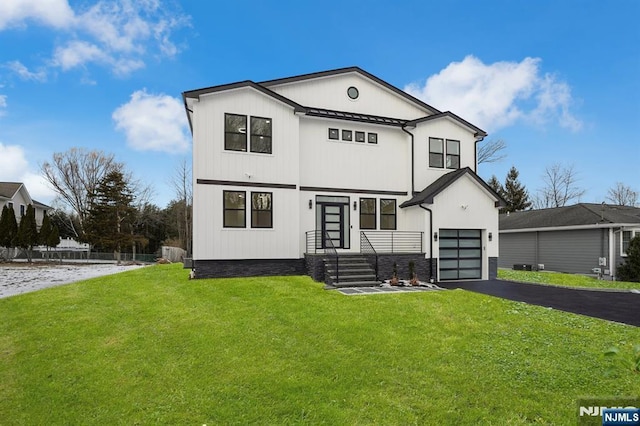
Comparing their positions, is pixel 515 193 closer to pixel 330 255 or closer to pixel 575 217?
pixel 575 217

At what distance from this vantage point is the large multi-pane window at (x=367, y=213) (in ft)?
50.7

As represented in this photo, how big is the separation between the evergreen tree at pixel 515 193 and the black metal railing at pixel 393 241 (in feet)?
101

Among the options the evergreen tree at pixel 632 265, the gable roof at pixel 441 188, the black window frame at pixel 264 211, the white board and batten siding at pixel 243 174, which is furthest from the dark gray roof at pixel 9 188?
the evergreen tree at pixel 632 265

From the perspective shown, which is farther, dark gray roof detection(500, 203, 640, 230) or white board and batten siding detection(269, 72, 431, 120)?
dark gray roof detection(500, 203, 640, 230)

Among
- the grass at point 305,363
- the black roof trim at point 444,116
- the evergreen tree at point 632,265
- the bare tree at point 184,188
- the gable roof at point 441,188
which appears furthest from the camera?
the bare tree at point 184,188

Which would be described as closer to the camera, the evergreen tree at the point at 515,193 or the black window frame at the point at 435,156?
the black window frame at the point at 435,156

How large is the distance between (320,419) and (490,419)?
1882mm

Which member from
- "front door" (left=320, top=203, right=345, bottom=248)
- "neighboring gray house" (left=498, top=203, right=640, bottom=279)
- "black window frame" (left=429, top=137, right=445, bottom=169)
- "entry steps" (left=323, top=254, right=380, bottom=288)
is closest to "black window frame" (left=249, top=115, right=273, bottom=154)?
"front door" (left=320, top=203, right=345, bottom=248)

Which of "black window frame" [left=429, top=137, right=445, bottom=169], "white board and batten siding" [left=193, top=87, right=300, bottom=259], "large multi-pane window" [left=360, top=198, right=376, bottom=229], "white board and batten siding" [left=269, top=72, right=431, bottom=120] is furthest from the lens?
"black window frame" [left=429, top=137, right=445, bottom=169]

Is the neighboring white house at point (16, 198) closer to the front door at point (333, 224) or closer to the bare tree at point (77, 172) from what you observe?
the bare tree at point (77, 172)

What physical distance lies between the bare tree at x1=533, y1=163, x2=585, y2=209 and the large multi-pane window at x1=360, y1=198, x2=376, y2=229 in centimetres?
A: 3661

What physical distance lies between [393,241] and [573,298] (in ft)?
21.5

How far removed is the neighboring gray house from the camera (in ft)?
65.0

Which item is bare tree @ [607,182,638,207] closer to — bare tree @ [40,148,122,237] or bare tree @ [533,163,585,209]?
bare tree @ [533,163,585,209]
